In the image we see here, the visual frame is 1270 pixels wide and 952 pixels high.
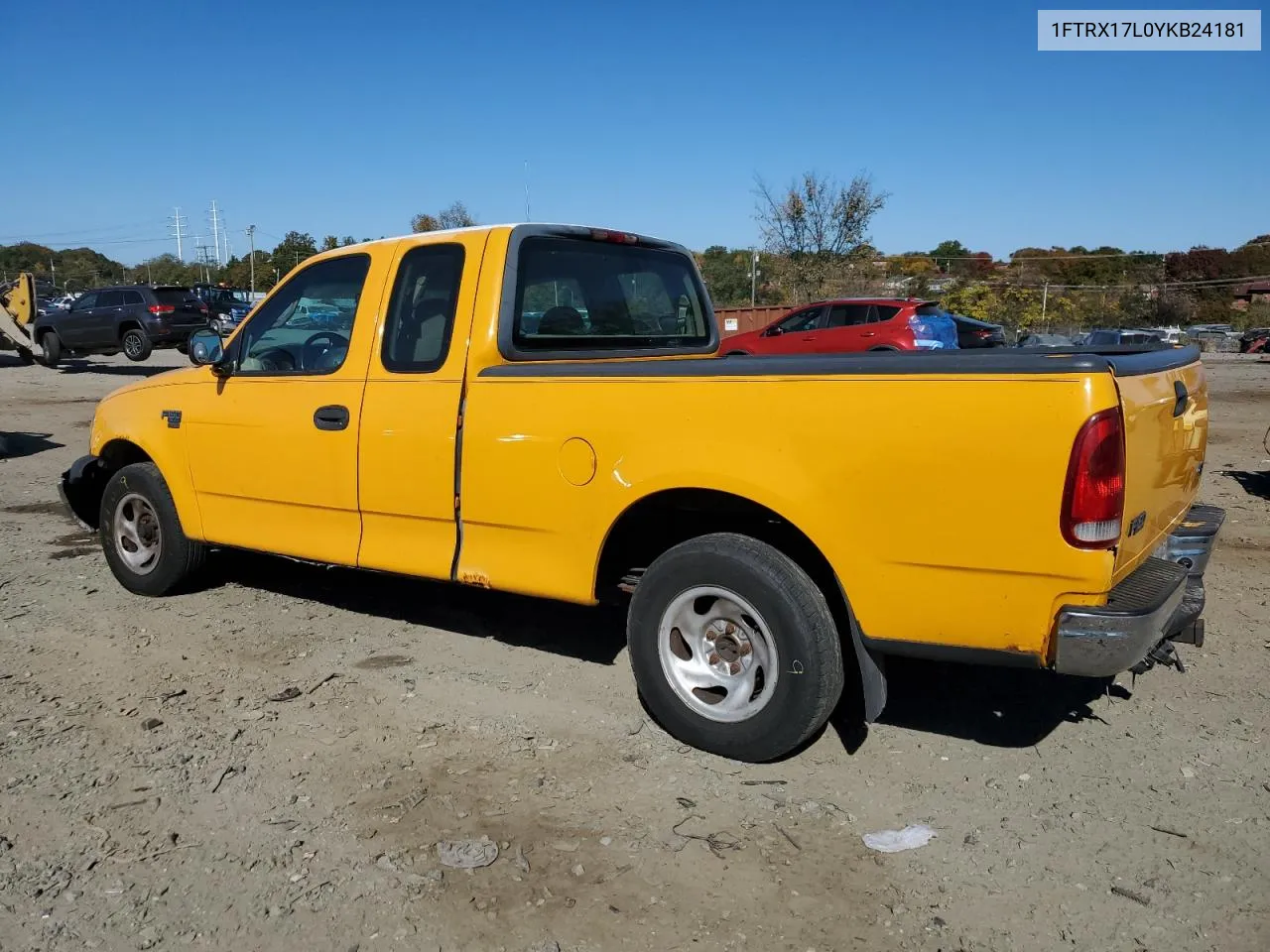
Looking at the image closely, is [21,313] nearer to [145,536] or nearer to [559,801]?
[145,536]

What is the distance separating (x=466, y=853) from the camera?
3.13 metres

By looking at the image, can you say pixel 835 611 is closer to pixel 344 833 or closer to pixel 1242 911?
pixel 1242 911

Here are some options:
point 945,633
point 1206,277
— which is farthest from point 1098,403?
point 1206,277

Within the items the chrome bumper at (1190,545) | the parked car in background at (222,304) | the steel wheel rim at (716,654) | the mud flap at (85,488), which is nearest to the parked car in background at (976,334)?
the parked car in background at (222,304)

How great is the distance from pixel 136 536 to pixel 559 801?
349 cm

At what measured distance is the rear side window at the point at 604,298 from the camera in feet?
14.9

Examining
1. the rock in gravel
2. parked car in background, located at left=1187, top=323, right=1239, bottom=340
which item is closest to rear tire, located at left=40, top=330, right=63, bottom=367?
the rock in gravel

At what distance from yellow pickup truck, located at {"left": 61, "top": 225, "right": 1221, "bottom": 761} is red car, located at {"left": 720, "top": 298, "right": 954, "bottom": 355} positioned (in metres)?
12.8

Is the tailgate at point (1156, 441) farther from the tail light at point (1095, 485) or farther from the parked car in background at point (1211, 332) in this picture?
the parked car in background at point (1211, 332)

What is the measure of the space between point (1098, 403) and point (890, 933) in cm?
156

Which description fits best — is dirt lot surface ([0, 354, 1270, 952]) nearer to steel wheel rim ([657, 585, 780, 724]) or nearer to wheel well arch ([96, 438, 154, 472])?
steel wheel rim ([657, 585, 780, 724])

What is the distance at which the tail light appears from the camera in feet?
9.39

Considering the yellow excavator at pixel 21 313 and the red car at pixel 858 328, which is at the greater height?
the yellow excavator at pixel 21 313

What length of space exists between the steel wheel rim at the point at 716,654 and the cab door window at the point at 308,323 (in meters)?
2.05
